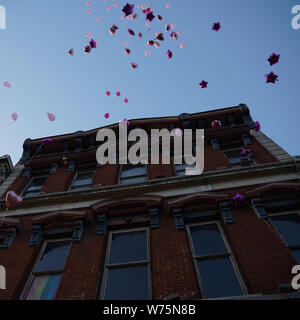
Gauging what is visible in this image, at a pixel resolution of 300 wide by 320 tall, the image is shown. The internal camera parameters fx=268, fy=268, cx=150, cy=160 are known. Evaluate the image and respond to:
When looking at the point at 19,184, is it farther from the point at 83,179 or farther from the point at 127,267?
the point at 127,267

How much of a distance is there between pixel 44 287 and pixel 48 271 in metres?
0.41

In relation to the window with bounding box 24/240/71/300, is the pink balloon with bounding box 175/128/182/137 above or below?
above

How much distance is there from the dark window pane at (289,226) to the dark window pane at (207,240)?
4.98ft

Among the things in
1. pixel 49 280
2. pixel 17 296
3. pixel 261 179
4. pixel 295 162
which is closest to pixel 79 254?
pixel 49 280

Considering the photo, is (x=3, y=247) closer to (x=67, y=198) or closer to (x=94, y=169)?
(x=67, y=198)

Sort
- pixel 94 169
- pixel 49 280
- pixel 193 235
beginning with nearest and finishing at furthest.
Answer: pixel 49 280 → pixel 193 235 → pixel 94 169

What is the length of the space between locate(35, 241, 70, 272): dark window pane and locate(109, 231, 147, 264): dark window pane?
1.36 m

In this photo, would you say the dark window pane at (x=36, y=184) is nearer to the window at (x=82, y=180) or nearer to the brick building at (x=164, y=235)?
the brick building at (x=164, y=235)

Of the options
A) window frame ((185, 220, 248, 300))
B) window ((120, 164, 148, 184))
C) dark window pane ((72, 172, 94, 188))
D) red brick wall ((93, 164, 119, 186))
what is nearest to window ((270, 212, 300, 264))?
window frame ((185, 220, 248, 300))

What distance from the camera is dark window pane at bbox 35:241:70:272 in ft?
23.3

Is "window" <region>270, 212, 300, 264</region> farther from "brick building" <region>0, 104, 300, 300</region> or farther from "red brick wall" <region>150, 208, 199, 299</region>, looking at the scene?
"red brick wall" <region>150, 208, 199, 299</region>

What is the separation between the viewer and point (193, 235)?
725 cm

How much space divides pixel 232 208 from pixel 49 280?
204 inches

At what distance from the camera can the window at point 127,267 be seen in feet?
19.7
